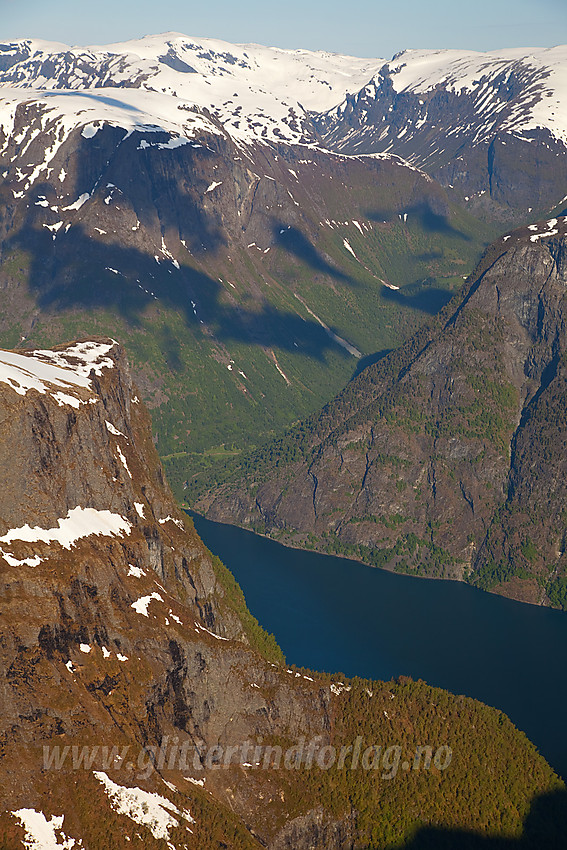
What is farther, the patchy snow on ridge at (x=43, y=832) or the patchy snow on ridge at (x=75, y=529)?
the patchy snow on ridge at (x=75, y=529)

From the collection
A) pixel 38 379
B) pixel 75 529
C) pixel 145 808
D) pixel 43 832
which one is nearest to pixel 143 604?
pixel 75 529

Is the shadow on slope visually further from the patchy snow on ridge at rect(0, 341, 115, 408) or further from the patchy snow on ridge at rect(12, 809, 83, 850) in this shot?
the patchy snow on ridge at rect(0, 341, 115, 408)

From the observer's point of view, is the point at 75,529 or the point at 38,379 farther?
the point at 38,379

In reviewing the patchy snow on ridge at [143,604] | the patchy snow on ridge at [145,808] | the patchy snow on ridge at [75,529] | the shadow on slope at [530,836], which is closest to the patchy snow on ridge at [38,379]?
the patchy snow on ridge at [75,529]

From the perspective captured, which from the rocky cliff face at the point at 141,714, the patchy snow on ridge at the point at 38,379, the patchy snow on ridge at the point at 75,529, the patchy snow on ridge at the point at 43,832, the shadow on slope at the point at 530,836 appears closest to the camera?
the patchy snow on ridge at the point at 43,832

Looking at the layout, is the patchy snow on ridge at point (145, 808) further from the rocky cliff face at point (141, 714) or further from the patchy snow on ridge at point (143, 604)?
the patchy snow on ridge at point (143, 604)

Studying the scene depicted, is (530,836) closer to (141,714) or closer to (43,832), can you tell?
(141,714)
